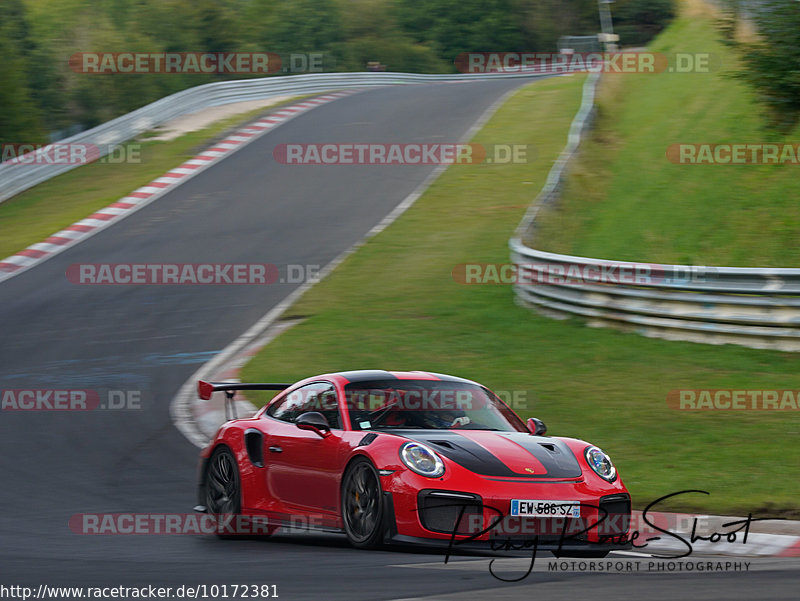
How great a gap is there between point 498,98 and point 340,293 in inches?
685

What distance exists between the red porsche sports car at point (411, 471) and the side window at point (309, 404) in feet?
0.03

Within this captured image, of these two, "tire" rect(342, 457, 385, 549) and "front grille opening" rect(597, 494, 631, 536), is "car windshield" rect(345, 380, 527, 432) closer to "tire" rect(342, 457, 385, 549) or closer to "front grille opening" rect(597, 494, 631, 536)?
"tire" rect(342, 457, 385, 549)

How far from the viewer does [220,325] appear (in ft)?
56.4

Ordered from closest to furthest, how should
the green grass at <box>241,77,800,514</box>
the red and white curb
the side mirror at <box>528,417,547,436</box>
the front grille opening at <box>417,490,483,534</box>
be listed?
the front grille opening at <box>417,490,483,534</box>
the side mirror at <box>528,417,547,436</box>
the green grass at <box>241,77,800,514</box>
the red and white curb

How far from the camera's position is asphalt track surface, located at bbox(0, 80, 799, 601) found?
20.2ft

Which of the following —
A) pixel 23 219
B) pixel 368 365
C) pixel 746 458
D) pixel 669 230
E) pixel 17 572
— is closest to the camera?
pixel 17 572

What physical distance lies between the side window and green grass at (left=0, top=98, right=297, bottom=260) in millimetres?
14689

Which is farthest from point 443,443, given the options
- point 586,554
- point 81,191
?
point 81,191

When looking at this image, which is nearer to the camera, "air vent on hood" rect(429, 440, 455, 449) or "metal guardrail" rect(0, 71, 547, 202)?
"air vent on hood" rect(429, 440, 455, 449)

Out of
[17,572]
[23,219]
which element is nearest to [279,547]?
[17,572]

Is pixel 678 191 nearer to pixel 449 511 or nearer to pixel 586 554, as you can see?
pixel 586 554

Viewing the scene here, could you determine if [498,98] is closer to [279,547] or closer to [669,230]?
[669,230]

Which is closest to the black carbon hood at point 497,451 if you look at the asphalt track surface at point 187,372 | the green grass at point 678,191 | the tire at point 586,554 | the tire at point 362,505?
the tire at point 362,505

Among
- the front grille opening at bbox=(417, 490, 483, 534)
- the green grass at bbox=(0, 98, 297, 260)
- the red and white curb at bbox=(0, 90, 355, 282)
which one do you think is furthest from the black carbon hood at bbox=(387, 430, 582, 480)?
the green grass at bbox=(0, 98, 297, 260)
